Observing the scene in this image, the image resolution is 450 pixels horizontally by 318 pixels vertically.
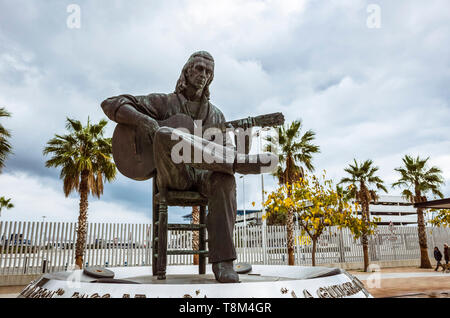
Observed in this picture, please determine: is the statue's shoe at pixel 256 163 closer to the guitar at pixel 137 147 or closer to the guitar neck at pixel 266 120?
the guitar neck at pixel 266 120

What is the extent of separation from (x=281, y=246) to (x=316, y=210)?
14.7 ft

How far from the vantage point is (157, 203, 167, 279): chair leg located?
7.55ft

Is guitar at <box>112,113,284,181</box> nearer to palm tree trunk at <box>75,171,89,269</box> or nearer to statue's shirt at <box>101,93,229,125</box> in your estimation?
statue's shirt at <box>101,93,229,125</box>

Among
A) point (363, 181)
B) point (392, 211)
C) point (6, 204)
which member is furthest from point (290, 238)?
point (392, 211)

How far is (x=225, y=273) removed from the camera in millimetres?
1973

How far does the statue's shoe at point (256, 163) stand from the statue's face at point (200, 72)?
958 millimetres

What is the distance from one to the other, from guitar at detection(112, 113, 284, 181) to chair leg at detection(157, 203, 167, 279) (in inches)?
14.9

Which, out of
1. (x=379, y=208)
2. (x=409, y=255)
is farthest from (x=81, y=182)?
(x=379, y=208)

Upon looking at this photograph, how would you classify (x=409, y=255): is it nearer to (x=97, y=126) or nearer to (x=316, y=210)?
(x=316, y=210)

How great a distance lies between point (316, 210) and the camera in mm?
12039

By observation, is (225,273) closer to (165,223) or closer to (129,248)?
(165,223)

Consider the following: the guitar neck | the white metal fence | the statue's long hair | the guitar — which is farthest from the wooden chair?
the white metal fence

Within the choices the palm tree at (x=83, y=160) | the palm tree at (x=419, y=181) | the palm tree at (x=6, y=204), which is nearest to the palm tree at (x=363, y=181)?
the palm tree at (x=419, y=181)

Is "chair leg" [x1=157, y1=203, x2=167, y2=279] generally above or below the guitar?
below
